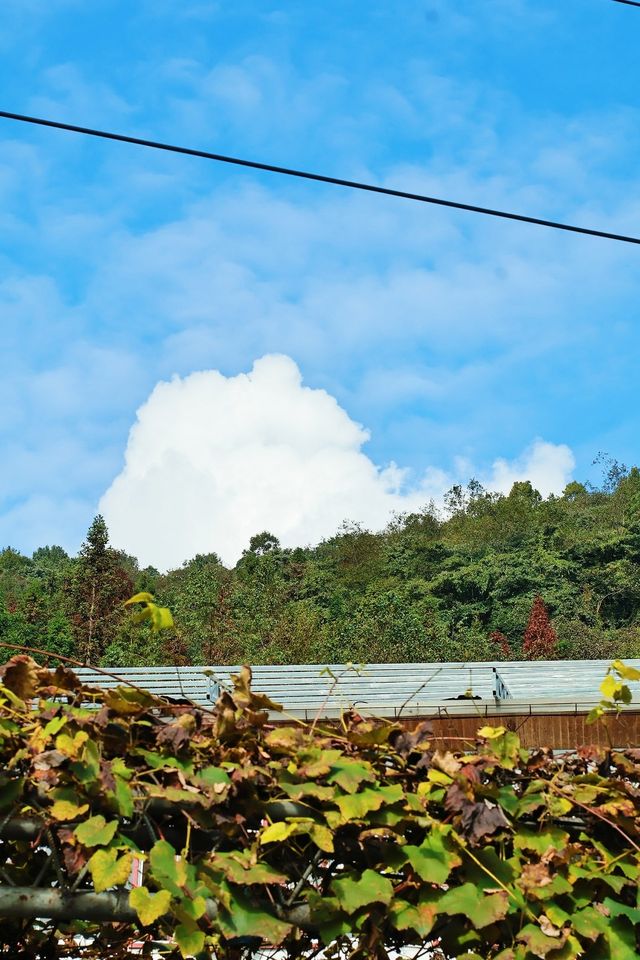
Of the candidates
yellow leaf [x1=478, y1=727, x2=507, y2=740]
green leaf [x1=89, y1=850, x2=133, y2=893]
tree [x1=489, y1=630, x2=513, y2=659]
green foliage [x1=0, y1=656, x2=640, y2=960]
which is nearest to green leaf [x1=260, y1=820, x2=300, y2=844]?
green foliage [x1=0, y1=656, x2=640, y2=960]

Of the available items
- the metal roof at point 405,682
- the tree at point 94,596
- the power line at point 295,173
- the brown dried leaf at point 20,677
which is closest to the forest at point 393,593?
the tree at point 94,596

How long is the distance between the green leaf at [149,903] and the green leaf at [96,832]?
0.29 feet

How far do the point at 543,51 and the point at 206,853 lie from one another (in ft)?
11.8

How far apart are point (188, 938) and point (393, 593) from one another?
23.1 m

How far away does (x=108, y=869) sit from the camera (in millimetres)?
1470

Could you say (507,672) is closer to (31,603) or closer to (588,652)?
(31,603)

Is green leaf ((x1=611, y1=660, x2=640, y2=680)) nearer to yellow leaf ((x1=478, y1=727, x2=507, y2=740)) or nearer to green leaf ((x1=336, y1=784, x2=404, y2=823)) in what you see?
yellow leaf ((x1=478, y1=727, x2=507, y2=740))

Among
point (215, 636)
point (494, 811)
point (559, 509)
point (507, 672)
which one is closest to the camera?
point (494, 811)

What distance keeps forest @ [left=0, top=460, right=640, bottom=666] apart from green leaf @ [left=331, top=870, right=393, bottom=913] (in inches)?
459

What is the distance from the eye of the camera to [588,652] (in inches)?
1053

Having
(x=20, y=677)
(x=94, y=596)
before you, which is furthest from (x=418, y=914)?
(x=94, y=596)

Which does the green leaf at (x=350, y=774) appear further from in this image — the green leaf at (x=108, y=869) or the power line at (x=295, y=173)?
the power line at (x=295, y=173)

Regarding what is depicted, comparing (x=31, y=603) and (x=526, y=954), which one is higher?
(x=31, y=603)

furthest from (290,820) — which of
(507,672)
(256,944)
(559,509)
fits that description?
(559,509)
